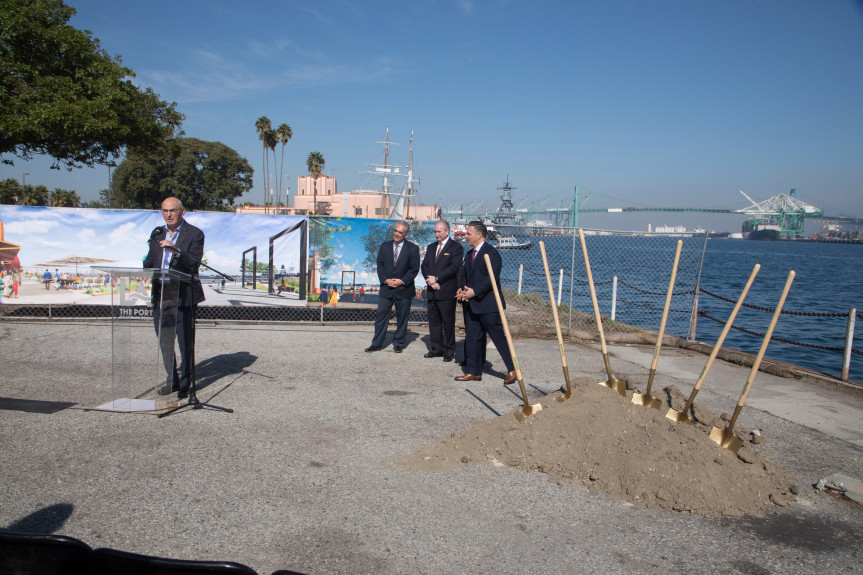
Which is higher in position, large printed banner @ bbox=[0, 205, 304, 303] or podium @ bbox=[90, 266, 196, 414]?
large printed banner @ bbox=[0, 205, 304, 303]

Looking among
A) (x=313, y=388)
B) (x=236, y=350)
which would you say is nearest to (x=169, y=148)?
(x=236, y=350)

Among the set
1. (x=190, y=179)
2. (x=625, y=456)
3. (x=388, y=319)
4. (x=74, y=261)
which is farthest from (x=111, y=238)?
(x=190, y=179)

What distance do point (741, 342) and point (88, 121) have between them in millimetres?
19961

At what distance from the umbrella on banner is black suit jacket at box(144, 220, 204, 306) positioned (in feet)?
21.4

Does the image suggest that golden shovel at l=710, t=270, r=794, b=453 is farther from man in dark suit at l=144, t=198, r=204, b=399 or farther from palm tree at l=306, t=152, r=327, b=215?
palm tree at l=306, t=152, r=327, b=215

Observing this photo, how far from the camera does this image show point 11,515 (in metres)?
3.64

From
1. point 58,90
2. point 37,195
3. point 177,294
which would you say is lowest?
point 177,294

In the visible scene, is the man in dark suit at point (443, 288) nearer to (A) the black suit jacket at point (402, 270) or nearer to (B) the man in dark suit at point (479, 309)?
(A) the black suit jacket at point (402, 270)

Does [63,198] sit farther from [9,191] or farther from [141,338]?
[141,338]

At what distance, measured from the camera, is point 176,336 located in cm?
632

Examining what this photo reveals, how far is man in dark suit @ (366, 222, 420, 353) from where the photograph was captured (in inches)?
370

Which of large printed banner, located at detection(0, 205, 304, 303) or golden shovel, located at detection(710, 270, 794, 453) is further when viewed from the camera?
large printed banner, located at detection(0, 205, 304, 303)

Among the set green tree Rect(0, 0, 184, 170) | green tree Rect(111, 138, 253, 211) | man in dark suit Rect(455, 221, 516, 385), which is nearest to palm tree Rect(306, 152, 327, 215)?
green tree Rect(111, 138, 253, 211)

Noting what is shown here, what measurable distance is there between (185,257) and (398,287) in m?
3.86
